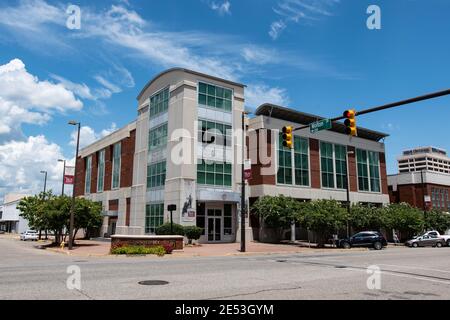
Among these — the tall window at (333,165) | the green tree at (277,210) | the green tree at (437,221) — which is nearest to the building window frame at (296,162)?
the tall window at (333,165)

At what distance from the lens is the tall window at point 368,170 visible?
51750 mm

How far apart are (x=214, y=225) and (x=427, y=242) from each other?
22.0m

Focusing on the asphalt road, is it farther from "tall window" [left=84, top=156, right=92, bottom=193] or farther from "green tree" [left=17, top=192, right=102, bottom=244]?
"tall window" [left=84, top=156, right=92, bottom=193]

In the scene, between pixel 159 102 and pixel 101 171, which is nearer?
pixel 159 102

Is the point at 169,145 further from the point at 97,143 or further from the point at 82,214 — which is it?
the point at 97,143

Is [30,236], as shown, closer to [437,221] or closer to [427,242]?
[427,242]

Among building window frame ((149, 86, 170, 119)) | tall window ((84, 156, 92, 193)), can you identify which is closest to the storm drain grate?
building window frame ((149, 86, 170, 119))

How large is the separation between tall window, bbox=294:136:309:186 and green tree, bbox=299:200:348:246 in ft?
30.7

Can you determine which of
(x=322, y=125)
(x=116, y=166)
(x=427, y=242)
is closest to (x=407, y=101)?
(x=322, y=125)

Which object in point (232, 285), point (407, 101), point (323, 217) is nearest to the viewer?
point (232, 285)

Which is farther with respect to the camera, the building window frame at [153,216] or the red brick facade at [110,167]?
the red brick facade at [110,167]

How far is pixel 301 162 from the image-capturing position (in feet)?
149

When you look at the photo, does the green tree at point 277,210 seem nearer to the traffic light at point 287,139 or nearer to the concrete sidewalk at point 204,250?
the concrete sidewalk at point 204,250

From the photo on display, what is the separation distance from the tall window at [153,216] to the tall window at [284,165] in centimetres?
1262
